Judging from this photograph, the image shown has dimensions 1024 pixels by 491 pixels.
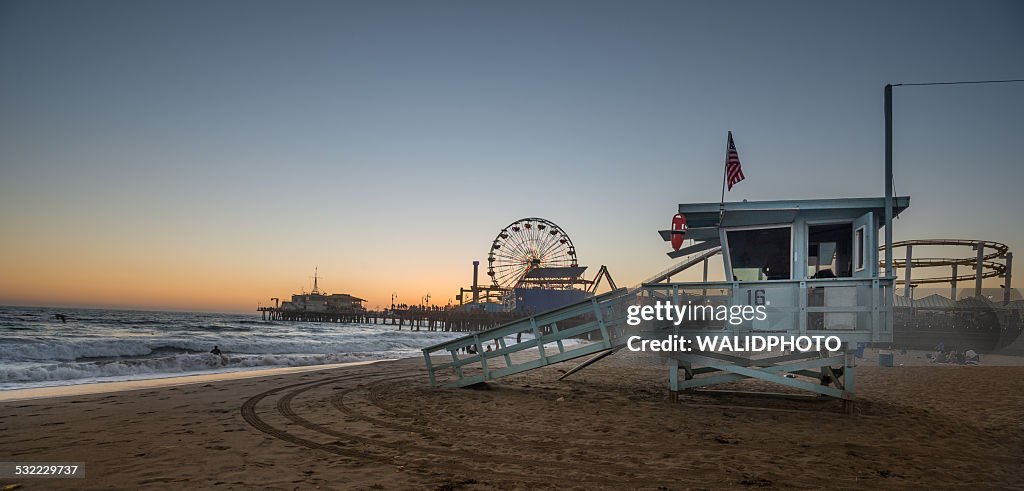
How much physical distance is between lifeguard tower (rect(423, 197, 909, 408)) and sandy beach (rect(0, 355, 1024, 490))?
732 mm

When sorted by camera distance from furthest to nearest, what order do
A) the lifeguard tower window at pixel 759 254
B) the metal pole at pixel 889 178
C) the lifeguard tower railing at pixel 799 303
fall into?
the lifeguard tower window at pixel 759 254 < the metal pole at pixel 889 178 < the lifeguard tower railing at pixel 799 303

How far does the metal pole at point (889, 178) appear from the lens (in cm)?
916

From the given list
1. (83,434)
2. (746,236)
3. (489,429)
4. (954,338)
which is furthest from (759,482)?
(954,338)

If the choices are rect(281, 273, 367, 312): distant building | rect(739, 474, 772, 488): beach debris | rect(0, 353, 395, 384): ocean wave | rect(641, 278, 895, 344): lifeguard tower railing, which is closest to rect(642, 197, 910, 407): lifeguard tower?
rect(641, 278, 895, 344): lifeguard tower railing

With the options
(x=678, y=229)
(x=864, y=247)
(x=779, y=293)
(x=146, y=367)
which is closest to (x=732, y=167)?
(x=678, y=229)

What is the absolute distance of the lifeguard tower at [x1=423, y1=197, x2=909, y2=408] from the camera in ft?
28.6

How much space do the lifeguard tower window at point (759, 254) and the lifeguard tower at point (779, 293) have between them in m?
0.02

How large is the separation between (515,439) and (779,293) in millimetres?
4966

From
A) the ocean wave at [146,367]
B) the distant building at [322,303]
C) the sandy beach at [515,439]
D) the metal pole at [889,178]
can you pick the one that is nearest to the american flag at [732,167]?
the metal pole at [889,178]

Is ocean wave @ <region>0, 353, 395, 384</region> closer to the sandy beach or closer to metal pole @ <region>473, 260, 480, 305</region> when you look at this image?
the sandy beach

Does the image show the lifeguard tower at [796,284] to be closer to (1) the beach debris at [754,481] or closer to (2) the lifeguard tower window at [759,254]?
(2) the lifeguard tower window at [759,254]

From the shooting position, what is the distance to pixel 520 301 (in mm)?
65125

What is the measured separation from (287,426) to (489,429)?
2.98 meters

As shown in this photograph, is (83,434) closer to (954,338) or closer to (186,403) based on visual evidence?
(186,403)
